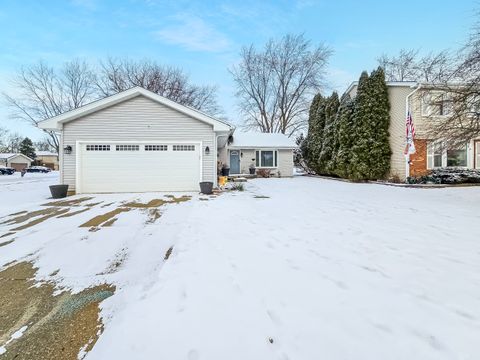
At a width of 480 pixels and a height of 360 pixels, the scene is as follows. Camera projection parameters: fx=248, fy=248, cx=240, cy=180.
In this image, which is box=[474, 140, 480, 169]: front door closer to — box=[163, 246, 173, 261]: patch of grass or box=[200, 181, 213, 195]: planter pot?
box=[200, 181, 213, 195]: planter pot

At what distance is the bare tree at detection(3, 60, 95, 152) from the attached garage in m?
23.1

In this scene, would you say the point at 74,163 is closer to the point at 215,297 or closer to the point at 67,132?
the point at 67,132

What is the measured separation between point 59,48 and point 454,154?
89.6 feet

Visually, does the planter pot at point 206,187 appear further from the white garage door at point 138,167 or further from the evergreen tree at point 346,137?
the evergreen tree at point 346,137

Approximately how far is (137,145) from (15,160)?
5870 cm

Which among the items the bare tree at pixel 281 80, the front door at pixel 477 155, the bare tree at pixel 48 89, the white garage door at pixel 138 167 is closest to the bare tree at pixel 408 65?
the bare tree at pixel 281 80

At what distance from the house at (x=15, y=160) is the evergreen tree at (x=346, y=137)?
190ft

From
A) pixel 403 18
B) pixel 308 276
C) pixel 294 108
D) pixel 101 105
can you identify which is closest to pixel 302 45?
pixel 294 108

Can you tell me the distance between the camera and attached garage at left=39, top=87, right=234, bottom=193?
32.9 ft

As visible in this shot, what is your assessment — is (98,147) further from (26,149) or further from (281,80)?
(26,149)

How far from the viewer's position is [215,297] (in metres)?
2.39

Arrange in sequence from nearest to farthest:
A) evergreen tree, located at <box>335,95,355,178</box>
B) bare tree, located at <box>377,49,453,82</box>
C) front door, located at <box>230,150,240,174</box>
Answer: evergreen tree, located at <box>335,95,355,178</box> < front door, located at <box>230,150,240,174</box> < bare tree, located at <box>377,49,453,82</box>

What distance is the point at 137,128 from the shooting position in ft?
33.8

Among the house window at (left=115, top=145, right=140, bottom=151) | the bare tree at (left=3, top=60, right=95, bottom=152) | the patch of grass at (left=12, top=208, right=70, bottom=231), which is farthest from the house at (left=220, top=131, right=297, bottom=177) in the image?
the bare tree at (left=3, top=60, right=95, bottom=152)
